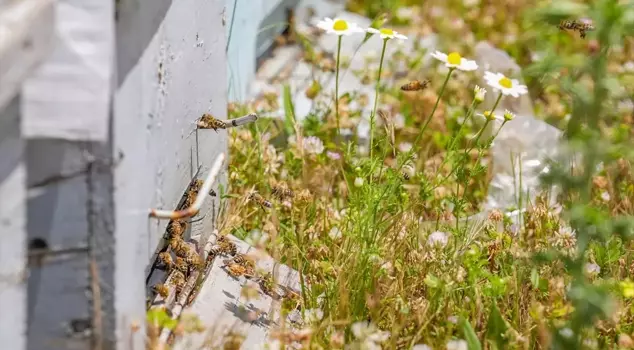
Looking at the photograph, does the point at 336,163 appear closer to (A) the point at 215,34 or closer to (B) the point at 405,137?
(B) the point at 405,137

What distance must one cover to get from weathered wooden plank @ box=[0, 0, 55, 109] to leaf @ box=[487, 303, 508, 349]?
1.20 meters

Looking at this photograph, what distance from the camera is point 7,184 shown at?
151cm

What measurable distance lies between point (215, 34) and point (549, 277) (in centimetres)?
100

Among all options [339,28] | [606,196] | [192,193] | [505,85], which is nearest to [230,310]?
[192,193]

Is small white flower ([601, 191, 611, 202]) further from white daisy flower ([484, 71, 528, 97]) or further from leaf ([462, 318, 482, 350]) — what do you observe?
leaf ([462, 318, 482, 350])

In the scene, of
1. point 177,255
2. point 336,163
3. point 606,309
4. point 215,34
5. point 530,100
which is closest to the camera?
point 606,309

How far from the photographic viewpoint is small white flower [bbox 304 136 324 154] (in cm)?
311

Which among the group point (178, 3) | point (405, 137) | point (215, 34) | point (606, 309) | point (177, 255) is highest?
point (178, 3)

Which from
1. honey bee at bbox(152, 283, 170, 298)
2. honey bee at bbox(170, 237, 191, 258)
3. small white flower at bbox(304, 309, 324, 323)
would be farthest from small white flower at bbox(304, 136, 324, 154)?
honey bee at bbox(152, 283, 170, 298)

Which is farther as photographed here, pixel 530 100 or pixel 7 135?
pixel 530 100

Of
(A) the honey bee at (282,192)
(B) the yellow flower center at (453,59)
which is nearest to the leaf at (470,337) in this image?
(A) the honey bee at (282,192)

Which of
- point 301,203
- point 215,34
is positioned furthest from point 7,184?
point 301,203

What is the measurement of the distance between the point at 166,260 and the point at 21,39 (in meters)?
0.90

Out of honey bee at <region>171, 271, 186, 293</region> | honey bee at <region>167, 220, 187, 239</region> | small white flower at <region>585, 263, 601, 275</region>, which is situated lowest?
small white flower at <region>585, 263, 601, 275</region>
